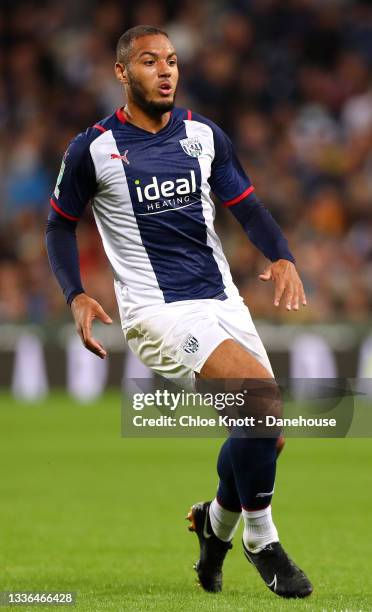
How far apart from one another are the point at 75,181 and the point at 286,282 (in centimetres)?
101

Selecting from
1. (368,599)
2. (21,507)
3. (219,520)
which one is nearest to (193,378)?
(219,520)

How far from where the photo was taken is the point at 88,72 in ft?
61.4

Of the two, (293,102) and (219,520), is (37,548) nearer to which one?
(219,520)

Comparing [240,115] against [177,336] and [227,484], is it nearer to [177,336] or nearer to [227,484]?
[227,484]

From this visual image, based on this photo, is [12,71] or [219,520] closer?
[219,520]

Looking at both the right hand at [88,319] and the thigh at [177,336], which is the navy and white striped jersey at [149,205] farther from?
the right hand at [88,319]

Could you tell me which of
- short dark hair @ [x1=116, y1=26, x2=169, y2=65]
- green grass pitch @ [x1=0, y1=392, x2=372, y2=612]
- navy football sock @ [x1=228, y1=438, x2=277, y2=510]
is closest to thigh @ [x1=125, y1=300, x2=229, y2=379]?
navy football sock @ [x1=228, y1=438, x2=277, y2=510]

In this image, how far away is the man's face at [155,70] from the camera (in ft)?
18.7

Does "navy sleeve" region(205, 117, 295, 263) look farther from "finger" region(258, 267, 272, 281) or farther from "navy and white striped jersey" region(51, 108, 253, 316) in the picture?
"finger" region(258, 267, 272, 281)

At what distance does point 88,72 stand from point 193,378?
13.7m

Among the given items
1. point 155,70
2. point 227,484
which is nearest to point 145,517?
point 227,484

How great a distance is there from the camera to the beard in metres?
5.73

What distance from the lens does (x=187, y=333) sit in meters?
5.52

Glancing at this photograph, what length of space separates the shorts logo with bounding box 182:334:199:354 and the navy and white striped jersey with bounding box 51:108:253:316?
0.26 metres
